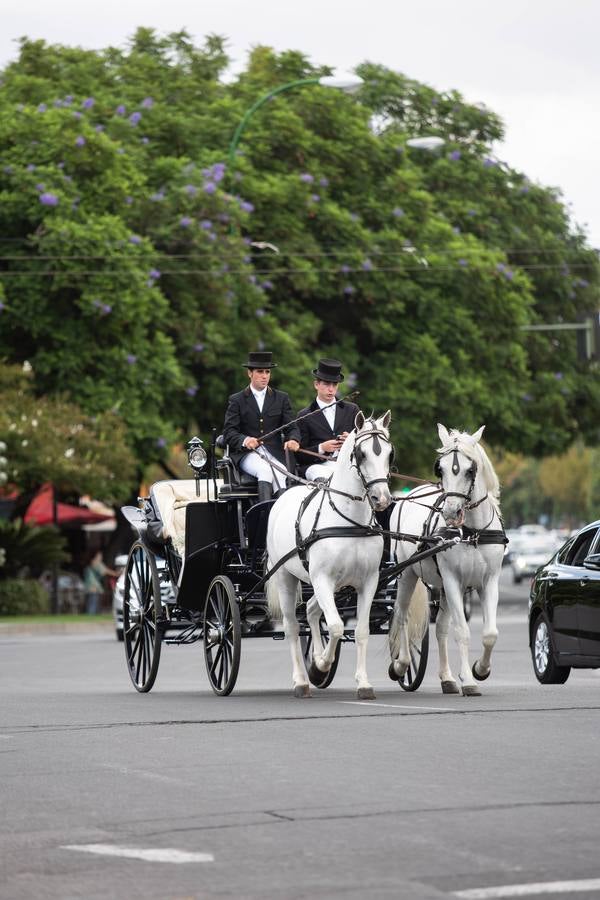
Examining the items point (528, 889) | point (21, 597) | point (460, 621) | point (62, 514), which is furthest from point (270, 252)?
point (528, 889)

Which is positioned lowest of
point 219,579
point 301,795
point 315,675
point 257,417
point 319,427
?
point 301,795

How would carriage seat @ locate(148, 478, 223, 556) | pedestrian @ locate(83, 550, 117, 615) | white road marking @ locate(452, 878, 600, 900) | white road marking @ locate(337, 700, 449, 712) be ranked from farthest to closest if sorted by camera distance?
pedestrian @ locate(83, 550, 117, 615), carriage seat @ locate(148, 478, 223, 556), white road marking @ locate(337, 700, 449, 712), white road marking @ locate(452, 878, 600, 900)

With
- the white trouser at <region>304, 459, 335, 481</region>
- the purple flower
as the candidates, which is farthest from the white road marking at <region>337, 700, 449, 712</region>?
the purple flower

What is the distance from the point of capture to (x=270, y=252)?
1731 inches

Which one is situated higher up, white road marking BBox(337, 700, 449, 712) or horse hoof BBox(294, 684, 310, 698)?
horse hoof BBox(294, 684, 310, 698)

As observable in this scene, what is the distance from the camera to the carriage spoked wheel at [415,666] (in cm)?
1636

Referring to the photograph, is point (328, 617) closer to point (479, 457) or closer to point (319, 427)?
point (479, 457)

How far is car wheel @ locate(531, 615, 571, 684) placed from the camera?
18094mm

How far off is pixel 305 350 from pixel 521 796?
118 ft

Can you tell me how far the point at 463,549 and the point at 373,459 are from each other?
126 centimetres

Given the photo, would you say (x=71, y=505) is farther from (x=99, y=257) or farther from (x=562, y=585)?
(x=562, y=585)

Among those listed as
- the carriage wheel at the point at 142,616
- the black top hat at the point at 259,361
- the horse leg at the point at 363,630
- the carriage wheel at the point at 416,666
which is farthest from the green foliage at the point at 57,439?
the horse leg at the point at 363,630

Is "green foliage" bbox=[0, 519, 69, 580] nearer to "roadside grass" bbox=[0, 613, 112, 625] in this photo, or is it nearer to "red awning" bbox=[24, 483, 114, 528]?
"roadside grass" bbox=[0, 613, 112, 625]

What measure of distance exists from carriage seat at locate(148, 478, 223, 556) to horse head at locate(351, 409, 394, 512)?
2.46 metres
